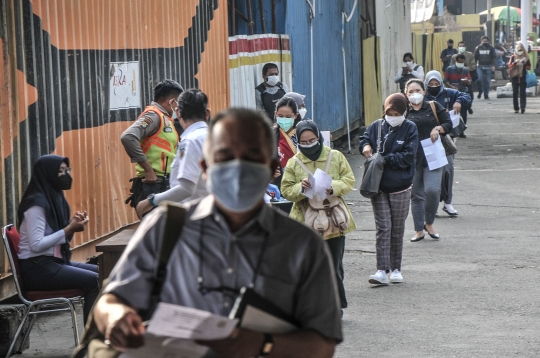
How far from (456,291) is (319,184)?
181 centimetres

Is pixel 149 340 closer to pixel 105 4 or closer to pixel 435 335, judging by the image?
pixel 435 335

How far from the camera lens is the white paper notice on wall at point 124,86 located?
9.20m

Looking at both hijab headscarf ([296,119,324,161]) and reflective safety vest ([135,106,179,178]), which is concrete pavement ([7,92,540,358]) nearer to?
hijab headscarf ([296,119,324,161])

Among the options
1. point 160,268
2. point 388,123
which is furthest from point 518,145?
point 160,268

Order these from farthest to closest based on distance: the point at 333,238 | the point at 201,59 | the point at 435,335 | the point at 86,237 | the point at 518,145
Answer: the point at 518,145, the point at 201,59, the point at 86,237, the point at 333,238, the point at 435,335

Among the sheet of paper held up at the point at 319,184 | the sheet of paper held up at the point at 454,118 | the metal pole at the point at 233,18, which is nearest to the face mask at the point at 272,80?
the metal pole at the point at 233,18

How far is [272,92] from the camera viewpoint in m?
→ 13.8

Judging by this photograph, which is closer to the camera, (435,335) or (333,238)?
(435,335)

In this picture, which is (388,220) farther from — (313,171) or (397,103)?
(313,171)

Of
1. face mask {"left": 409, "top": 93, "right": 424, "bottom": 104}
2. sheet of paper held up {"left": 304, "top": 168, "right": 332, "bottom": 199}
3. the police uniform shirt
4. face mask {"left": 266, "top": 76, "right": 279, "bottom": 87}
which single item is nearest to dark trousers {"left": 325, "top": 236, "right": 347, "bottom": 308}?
sheet of paper held up {"left": 304, "top": 168, "right": 332, "bottom": 199}

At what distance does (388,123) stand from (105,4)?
9.11ft

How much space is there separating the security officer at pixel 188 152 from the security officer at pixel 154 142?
51.5 inches

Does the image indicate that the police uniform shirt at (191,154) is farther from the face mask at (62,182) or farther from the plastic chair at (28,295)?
the plastic chair at (28,295)

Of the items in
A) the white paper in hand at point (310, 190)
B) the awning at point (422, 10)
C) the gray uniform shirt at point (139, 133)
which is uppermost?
the awning at point (422, 10)
